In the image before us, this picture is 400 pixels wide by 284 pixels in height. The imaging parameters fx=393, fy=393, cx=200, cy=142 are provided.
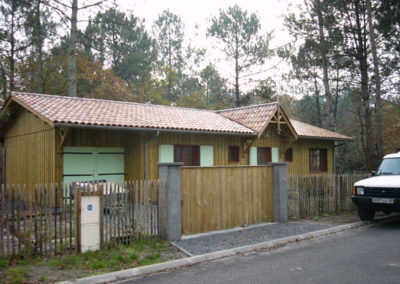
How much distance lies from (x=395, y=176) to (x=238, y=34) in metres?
24.9

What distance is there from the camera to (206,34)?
3497 cm

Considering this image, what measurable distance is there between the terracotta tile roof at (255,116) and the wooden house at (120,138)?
52 mm

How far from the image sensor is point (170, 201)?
862cm

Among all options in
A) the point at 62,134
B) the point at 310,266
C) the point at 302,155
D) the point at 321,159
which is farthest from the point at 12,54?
the point at 310,266

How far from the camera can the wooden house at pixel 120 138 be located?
1400 cm

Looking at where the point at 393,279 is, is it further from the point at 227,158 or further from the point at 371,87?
the point at 371,87

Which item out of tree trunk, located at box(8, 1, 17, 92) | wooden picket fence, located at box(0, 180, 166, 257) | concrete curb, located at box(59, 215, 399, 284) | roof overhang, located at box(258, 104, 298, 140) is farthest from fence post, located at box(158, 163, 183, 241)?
tree trunk, located at box(8, 1, 17, 92)

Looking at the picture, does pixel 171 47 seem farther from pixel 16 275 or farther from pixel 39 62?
pixel 16 275

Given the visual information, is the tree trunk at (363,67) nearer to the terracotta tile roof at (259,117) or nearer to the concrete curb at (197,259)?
the terracotta tile roof at (259,117)

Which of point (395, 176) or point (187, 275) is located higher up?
point (395, 176)

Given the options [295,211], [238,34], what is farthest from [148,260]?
[238,34]

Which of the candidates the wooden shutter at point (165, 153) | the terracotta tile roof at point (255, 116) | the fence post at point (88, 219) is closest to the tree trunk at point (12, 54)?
the terracotta tile roof at point (255, 116)

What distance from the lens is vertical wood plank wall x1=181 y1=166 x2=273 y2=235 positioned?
9.23m

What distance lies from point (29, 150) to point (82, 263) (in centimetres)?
1054
